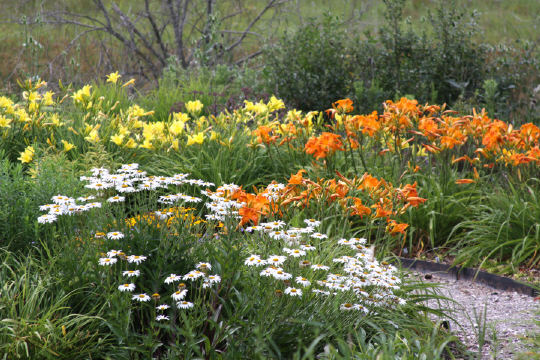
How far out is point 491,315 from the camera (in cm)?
320

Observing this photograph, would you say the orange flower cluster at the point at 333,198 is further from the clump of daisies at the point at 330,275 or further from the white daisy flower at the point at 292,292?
the white daisy flower at the point at 292,292

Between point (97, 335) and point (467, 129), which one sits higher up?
point (467, 129)

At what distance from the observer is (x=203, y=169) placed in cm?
441

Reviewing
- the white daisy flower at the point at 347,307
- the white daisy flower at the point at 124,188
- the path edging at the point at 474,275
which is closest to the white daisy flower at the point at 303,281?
the white daisy flower at the point at 347,307

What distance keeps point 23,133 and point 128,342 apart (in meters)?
3.17

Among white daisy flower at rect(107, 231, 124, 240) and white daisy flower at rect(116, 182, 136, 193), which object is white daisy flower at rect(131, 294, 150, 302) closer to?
white daisy flower at rect(107, 231, 124, 240)

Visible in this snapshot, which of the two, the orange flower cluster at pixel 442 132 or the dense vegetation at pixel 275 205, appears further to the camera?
the orange flower cluster at pixel 442 132

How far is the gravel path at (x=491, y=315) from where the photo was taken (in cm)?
271

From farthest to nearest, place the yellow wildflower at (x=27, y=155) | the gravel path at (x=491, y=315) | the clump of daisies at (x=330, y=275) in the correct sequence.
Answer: the yellow wildflower at (x=27, y=155) → the gravel path at (x=491, y=315) → the clump of daisies at (x=330, y=275)

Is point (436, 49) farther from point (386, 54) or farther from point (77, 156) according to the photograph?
point (77, 156)

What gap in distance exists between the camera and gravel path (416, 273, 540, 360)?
271 centimetres

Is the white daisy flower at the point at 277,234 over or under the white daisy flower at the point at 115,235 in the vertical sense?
under

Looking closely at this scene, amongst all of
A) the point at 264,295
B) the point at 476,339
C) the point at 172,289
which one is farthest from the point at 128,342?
the point at 476,339

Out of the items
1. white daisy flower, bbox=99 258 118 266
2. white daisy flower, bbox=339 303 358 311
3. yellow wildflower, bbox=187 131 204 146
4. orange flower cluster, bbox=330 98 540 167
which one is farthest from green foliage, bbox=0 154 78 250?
orange flower cluster, bbox=330 98 540 167
